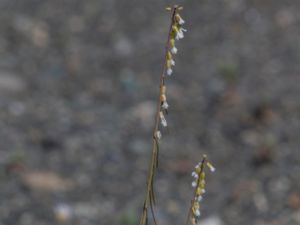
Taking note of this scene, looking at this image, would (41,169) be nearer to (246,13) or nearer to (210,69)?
(210,69)

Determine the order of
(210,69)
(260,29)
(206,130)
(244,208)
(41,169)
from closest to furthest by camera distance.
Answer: (244,208) < (41,169) < (206,130) < (210,69) < (260,29)

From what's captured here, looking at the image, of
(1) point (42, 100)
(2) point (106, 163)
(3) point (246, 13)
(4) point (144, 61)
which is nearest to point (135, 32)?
(4) point (144, 61)

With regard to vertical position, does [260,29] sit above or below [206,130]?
above

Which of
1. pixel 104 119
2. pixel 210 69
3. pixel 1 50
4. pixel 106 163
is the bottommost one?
pixel 106 163

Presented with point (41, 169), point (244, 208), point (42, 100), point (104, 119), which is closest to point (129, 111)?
point (104, 119)

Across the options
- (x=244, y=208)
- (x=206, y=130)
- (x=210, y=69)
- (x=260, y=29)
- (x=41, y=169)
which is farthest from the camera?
(x=260, y=29)

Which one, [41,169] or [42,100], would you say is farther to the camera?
[42,100]
